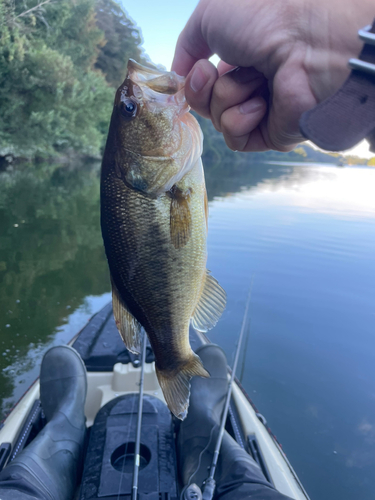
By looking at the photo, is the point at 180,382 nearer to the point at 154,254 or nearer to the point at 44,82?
the point at 154,254

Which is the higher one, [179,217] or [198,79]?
[198,79]

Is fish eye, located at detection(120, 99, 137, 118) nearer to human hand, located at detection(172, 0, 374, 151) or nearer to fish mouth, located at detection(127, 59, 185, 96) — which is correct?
fish mouth, located at detection(127, 59, 185, 96)

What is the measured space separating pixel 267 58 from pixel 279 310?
582 centimetres

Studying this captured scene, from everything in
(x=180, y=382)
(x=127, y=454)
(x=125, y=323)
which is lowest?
(x=127, y=454)

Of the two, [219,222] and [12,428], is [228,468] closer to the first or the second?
[12,428]

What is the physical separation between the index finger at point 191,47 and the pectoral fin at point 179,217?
53cm

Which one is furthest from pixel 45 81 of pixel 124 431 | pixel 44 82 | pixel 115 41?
pixel 115 41

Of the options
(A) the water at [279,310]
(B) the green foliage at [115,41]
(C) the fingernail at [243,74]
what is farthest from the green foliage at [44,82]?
(C) the fingernail at [243,74]

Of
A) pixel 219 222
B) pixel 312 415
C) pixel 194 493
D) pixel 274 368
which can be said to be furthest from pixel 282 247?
pixel 194 493

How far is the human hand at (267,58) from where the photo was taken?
1037 millimetres

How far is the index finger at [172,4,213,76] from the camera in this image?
1.38 m

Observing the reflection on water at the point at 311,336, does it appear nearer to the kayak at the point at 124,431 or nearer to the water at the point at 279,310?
the water at the point at 279,310

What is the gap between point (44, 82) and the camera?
1919 centimetres

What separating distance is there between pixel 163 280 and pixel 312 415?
3846 millimetres
